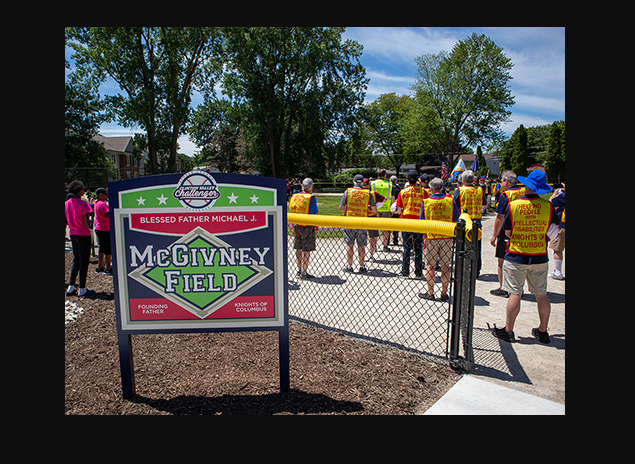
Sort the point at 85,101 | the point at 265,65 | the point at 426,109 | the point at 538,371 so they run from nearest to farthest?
the point at 538,371
the point at 85,101
the point at 265,65
the point at 426,109

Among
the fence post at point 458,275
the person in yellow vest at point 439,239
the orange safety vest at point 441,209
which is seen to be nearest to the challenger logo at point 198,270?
the fence post at point 458,275

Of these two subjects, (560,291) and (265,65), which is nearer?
(560,291)

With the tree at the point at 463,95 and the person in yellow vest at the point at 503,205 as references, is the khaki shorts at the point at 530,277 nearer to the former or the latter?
the person in yellow vest at the point at 503,205

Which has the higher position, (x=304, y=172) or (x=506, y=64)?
(x=506, y=64)

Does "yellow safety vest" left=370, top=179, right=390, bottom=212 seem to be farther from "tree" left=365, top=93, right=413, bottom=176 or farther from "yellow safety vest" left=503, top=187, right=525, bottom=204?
"tree" left=365, top=93, right=413, bottom=176

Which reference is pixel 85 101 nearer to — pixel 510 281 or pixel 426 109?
pixel 426 109

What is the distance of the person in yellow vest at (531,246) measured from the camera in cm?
416

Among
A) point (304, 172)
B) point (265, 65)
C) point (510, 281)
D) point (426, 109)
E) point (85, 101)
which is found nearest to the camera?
point (510, 281)

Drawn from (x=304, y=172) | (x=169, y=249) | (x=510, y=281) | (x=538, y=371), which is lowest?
(x=538, y=371)

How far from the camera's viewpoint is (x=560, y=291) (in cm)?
635

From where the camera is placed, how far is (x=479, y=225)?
11.9ft

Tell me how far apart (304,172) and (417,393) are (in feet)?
148

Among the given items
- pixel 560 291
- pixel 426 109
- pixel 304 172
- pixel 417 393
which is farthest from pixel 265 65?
pixel 417 393

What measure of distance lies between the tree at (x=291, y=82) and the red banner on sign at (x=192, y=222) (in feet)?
111
